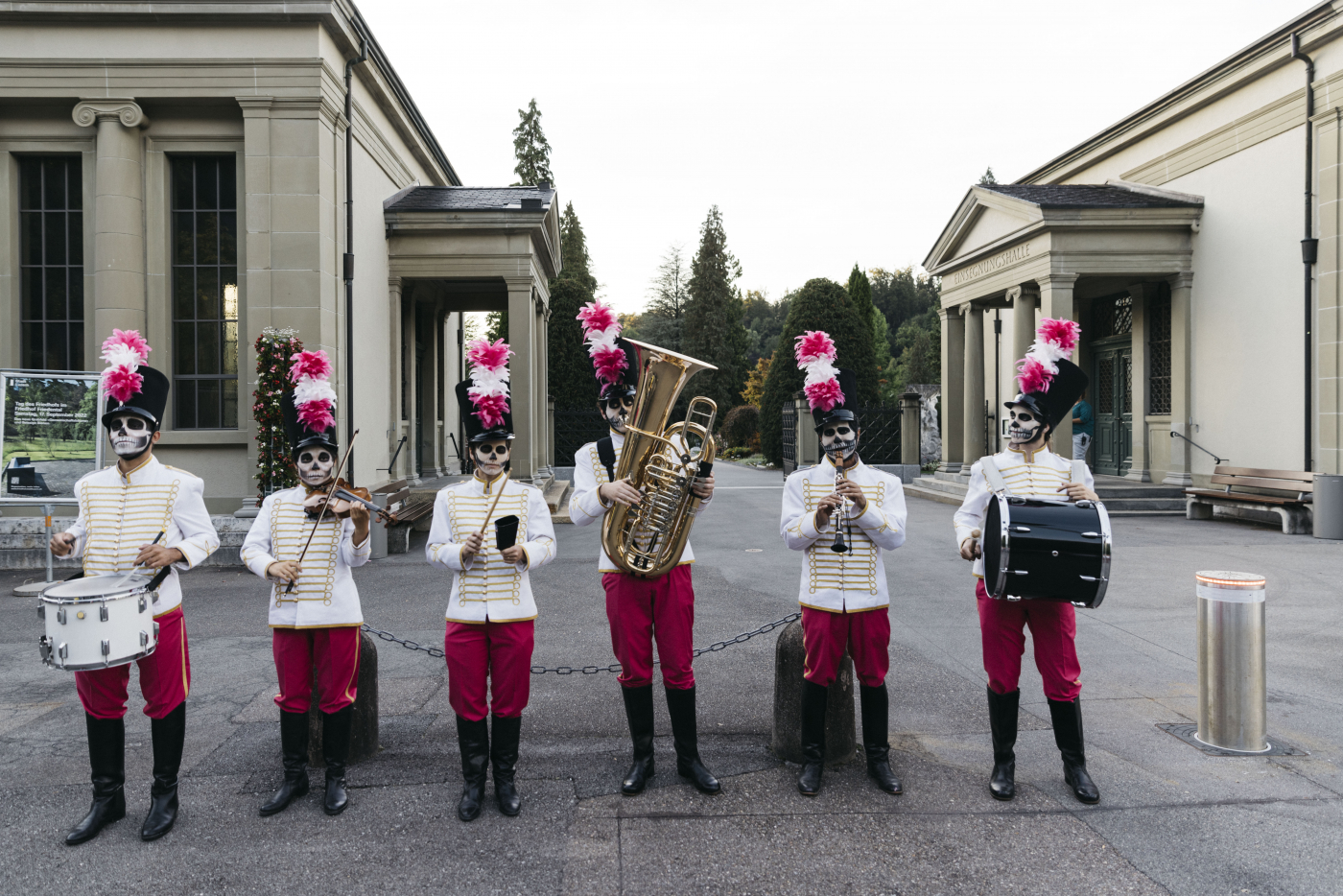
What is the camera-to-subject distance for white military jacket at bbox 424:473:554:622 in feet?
14.0

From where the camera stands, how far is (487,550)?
4.32 metres

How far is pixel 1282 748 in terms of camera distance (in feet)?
16.3

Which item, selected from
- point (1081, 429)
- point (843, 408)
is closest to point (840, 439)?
point (843, 408)

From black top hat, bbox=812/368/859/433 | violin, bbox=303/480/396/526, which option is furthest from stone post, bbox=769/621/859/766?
violin, bbox=303/480/396/526

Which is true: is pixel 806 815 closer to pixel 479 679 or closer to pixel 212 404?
pixel 479 679

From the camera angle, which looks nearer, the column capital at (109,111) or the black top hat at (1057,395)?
the black top hat at (1057,395)

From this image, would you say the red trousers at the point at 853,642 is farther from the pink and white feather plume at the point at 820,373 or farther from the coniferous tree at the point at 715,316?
the coniferous tree at the point at 715,316

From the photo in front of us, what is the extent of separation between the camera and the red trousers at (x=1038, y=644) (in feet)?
14.3

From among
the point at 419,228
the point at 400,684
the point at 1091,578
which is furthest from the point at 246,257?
the point at 1091,578

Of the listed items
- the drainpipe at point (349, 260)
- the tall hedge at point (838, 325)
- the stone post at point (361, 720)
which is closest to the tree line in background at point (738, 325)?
the tall hedge at point (838, 325)

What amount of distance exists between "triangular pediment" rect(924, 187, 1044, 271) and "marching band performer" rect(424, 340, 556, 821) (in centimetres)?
1552

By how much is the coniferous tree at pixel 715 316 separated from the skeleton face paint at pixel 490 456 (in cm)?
5407

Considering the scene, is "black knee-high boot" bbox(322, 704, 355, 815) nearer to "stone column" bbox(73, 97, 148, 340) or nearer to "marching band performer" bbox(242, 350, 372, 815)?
"marching band performer" bbox(242, 350, 372, 815)

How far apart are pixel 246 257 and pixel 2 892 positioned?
34.1 ft
